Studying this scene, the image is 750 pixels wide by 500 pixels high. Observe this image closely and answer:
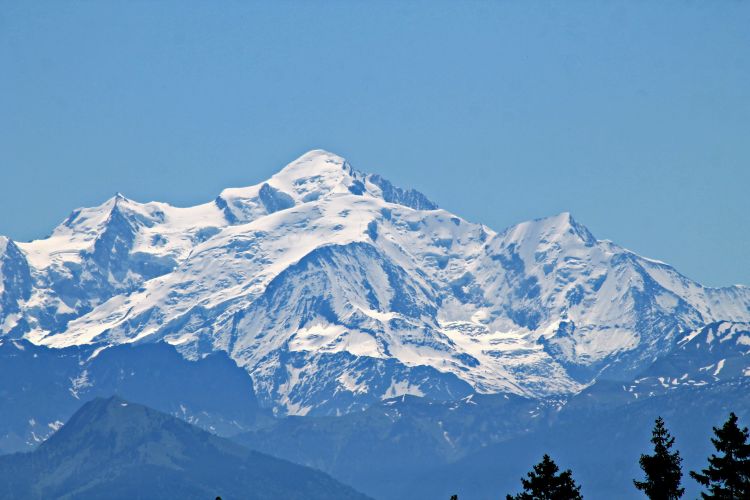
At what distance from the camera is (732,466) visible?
85.8m

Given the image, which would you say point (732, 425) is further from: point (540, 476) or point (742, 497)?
point (540, 476)

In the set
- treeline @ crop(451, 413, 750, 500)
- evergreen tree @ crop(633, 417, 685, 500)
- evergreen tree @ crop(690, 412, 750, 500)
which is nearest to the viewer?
evergreen tree @ crop(690, 412, 750, 500)

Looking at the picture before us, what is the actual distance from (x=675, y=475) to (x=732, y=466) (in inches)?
145

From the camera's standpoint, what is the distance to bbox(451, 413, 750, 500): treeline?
85.4 metres

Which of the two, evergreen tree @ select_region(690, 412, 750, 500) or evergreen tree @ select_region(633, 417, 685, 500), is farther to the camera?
evergreen tree @ select_region(633, 417, 685, 500)

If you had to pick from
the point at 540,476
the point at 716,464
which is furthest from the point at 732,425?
the point at 540,476

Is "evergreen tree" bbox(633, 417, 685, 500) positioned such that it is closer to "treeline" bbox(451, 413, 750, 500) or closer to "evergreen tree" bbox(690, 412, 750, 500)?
"treeline" bbox(451, 413, 750, 500)

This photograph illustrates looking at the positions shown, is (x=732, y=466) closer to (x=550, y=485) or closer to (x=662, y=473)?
(x=662, y=473)

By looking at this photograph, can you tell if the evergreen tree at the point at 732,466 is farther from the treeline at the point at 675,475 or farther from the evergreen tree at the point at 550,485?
the evergreen tree at the point at 550,485

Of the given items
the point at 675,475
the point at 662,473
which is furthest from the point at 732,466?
the point at 662,473

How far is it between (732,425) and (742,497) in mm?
3527

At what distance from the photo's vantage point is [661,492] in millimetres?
89125

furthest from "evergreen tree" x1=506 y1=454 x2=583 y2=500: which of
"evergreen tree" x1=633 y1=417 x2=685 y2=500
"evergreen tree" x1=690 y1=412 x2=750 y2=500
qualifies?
"evergreen tree" x1=690 y1=412 x2=750 y2=500

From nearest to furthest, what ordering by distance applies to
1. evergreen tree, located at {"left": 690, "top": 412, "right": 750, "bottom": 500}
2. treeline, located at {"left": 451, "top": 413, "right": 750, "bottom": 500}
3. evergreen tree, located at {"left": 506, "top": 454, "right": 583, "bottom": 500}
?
evergreen tree, located at {"left": 690, "top": 412, "right": 750, "bottom": 500} < treeline, located at {"left": 451, "top": 413, "right": 750, "bottom": 500} < evergreen tree, located at {"left": 506, "top": 454, "right": 583, "bottom": 500}
